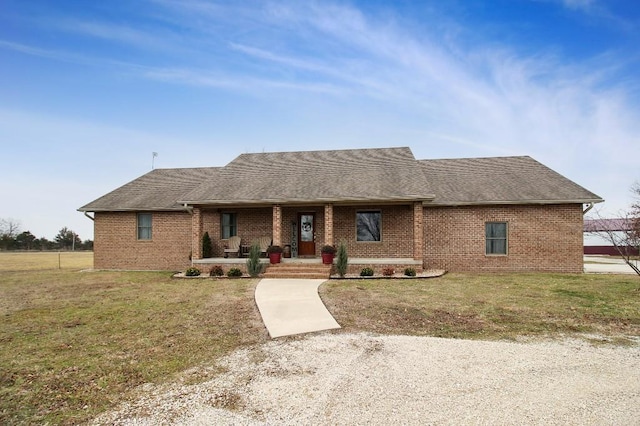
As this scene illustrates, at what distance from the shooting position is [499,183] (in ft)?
55.5

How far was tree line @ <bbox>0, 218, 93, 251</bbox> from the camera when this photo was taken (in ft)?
147

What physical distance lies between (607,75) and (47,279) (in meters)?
25.7

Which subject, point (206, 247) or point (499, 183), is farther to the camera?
point (499, 183)

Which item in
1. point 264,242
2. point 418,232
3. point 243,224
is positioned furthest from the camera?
point 243,224

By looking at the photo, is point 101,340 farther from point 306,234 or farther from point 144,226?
point 144,226

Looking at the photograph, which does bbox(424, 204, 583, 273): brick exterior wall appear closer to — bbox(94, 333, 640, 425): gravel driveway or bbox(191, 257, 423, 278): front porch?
bbox(191, 257, 423, 278): front porch

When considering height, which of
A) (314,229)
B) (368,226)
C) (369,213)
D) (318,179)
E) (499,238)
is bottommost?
(499,238)

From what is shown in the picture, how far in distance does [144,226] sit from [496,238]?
16.5m

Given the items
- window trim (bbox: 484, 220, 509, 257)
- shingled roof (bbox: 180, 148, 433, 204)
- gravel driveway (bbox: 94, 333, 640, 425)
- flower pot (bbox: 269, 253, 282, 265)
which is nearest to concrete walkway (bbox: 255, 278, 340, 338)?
gravel driveway (bbox: 94, 333, 640, 425)

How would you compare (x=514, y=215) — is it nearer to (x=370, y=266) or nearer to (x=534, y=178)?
(x=534, y=178)

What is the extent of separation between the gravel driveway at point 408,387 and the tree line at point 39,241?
176ft

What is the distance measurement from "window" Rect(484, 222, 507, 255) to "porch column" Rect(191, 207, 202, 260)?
40.7 feet

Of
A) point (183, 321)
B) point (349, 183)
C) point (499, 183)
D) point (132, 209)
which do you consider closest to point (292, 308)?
point (183, 321)

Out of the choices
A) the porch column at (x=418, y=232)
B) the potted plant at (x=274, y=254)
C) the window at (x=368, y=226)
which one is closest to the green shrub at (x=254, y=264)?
the potted plant at (x=274, y=254)
